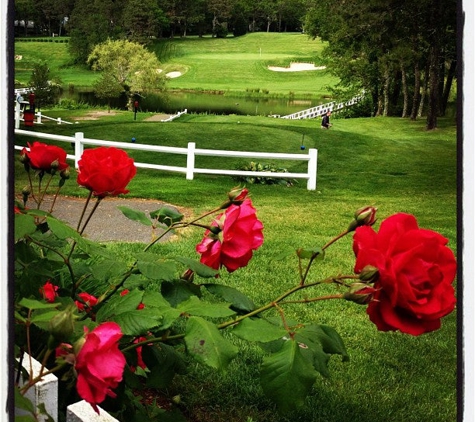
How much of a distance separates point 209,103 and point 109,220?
1.69 m

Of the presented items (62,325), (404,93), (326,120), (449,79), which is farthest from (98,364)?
(326,120)

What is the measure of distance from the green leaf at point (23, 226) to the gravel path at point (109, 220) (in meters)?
1.92

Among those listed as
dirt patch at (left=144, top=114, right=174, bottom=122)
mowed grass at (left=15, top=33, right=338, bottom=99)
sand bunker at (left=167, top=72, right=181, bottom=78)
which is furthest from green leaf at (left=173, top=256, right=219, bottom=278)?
dirt patch at (left=144, top=114, right=174, bottom=122)

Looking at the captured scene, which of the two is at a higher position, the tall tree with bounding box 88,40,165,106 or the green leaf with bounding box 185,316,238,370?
the tall tree with bounding box 88,40,165,106

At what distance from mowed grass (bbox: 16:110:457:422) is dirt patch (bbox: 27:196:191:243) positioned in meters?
0.13

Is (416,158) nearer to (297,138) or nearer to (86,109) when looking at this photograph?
(297,138)

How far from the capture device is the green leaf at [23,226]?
1.57 ft

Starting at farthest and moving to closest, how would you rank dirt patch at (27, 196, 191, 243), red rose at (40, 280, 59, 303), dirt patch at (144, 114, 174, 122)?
dirt patch at (144, 114, 174, 122) → dirt patch at (27, 196, 191, 243) → red rose at (40, 280, 59, 303)

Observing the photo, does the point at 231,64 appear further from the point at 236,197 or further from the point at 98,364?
the point at 98,364

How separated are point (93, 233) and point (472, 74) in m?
2.54

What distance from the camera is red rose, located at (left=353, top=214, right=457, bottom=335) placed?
0.37 meters

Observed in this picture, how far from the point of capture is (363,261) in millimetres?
394

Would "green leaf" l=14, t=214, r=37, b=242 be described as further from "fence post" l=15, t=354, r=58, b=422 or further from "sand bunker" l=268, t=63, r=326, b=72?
"sand bunker" l=268, t=63, r=326, b=72

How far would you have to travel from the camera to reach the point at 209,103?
4434 mm
